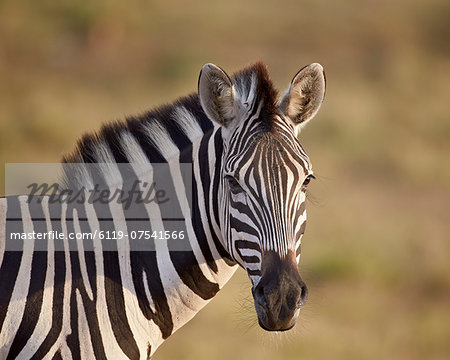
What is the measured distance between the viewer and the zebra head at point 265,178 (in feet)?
14.2

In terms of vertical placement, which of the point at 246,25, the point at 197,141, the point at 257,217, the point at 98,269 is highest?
the point at 246,25

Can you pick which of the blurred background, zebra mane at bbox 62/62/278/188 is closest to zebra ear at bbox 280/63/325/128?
zebra mane at bbox 62/62/278/188

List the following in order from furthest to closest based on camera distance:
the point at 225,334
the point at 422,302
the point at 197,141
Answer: the point at 422,302 → the point at 225,334 → the point at 197,141

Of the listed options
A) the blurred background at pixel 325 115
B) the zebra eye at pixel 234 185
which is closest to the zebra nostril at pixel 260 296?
the blurred background at pixel 325 115

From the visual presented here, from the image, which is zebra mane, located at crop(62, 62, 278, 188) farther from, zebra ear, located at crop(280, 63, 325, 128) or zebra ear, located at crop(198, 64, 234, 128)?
zebra ear, located at crop(280, 63, 325, 128)

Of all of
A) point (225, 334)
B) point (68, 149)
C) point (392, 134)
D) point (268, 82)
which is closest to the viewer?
point (268, 82)

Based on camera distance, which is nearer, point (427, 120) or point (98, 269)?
point (98, 269)

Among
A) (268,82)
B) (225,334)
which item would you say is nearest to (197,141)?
(268,82)

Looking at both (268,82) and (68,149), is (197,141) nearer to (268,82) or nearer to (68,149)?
(268,82)

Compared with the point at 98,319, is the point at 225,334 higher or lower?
higher

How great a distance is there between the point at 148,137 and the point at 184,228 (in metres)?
0.80

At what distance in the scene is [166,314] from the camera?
508 centimetres

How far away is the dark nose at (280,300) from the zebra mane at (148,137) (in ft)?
4.75

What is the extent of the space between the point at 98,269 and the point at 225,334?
6.42m
